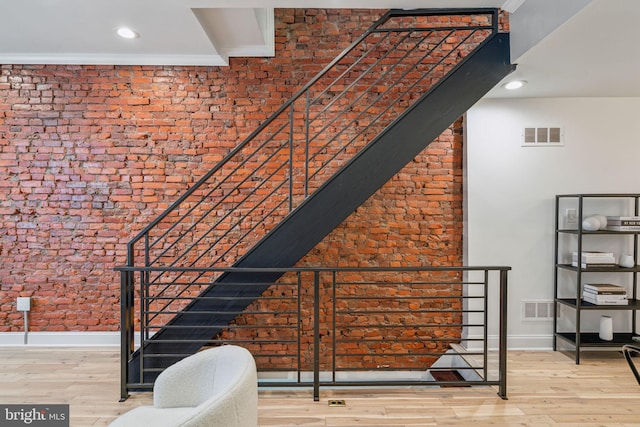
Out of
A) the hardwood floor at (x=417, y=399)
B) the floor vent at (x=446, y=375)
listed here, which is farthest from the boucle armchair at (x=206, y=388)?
the floor vent at (x=446, y=375)

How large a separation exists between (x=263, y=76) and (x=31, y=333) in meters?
3.58

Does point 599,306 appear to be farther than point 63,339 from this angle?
No

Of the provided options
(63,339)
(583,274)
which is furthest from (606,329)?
(63,339)

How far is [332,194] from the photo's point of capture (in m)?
2.73

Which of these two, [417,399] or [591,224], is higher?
[591,224]

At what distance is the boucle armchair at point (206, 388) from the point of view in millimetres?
1470

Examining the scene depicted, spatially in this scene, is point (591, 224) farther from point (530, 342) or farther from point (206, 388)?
point (206, 388)

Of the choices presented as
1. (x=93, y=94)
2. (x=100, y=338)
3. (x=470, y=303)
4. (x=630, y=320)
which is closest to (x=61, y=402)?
(x=100, y=338)

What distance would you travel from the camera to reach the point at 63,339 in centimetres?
376

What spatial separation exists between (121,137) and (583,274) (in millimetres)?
4898

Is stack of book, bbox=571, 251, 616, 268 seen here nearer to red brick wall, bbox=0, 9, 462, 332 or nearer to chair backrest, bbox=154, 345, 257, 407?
red brick wall, bbox=0, 9, 462, 332

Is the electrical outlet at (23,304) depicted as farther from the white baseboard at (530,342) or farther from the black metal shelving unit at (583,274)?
the black metal shelving unit at (583,274)

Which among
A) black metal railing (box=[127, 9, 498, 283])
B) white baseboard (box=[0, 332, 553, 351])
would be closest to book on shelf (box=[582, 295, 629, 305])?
black metal railing (box=[127, 9, 498, 283])

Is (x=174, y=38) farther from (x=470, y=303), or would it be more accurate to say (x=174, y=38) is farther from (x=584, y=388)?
(x=584, y=388)
